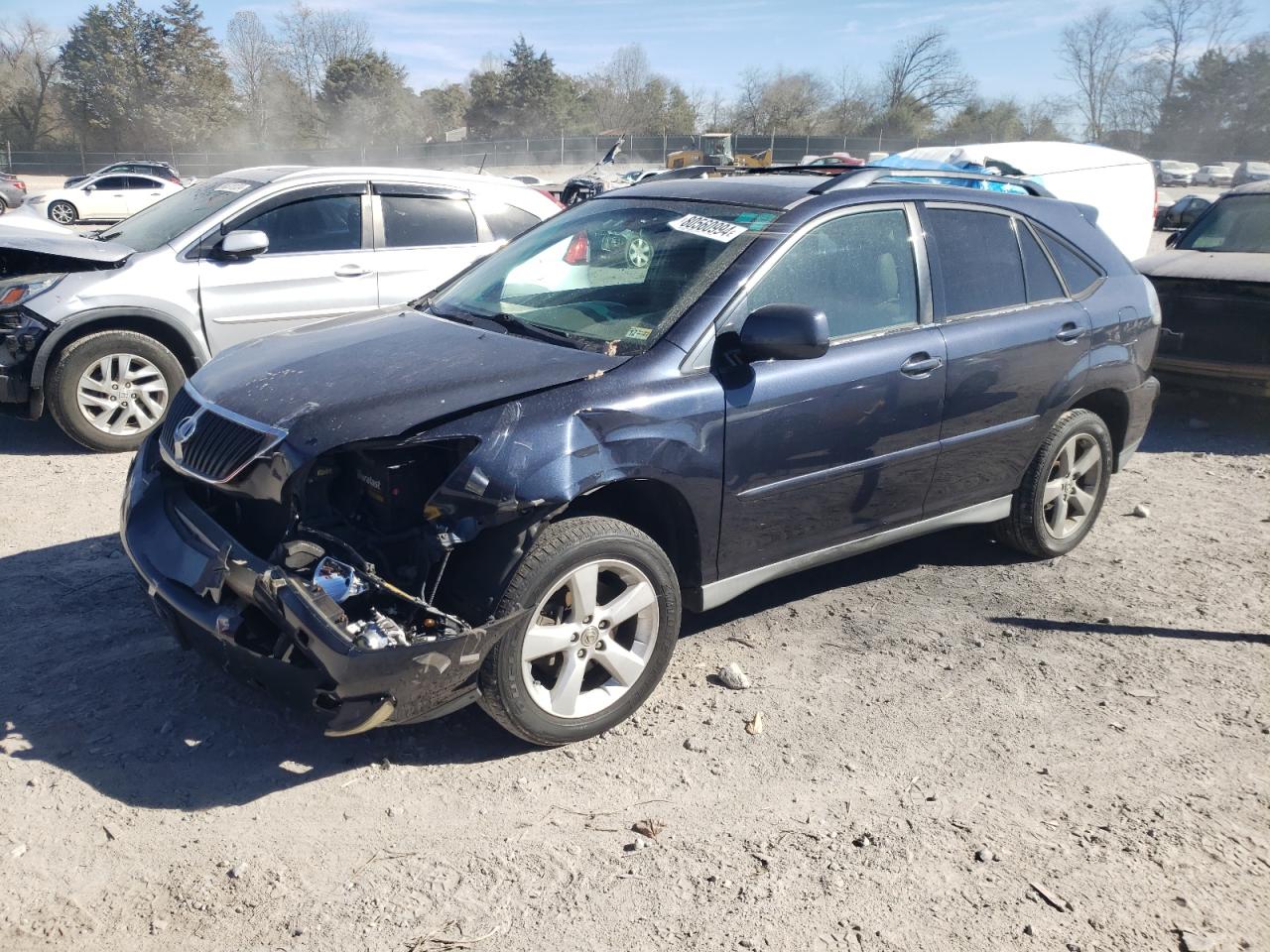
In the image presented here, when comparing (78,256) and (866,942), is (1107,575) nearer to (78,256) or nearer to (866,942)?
(866,942)

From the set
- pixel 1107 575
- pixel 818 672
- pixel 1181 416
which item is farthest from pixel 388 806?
pixel 1181 416

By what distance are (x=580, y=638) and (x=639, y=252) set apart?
169 centimetres

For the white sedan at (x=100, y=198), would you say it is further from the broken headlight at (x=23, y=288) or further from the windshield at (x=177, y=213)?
the broken headlight at (x=23, y=288)

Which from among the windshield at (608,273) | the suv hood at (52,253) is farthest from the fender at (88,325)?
the windshield at (608,273)

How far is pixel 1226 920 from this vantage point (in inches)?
110

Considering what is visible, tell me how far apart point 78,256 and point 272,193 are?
1.26 metres

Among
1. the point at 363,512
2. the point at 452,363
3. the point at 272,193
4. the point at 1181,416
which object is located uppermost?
the point at 272,193

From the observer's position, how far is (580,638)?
3.40m

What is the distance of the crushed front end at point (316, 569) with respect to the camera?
2.95 m

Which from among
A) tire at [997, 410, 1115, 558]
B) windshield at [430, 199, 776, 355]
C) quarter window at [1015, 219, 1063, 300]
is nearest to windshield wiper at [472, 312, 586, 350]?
windshield at [430, 199, 776, 355]

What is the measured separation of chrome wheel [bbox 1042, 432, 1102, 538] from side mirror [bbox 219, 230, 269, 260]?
489 centimetres

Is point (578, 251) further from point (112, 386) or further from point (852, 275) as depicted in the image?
point (112, 386)

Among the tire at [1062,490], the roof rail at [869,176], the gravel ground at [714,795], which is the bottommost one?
the gravel ground at [714,795]

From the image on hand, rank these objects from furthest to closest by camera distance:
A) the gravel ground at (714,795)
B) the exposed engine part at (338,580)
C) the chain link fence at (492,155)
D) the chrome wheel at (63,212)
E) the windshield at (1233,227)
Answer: the chain link fence at (492,155), the chrome wheel at (63,212), the windshield at (1233,227), the exposed engine part at (338,580), the gravel ground at (714,795)
